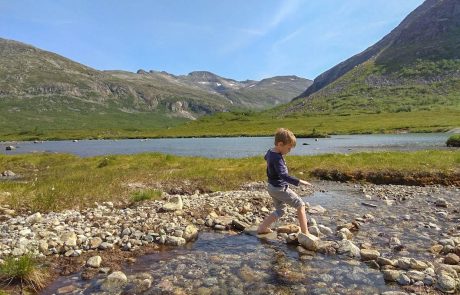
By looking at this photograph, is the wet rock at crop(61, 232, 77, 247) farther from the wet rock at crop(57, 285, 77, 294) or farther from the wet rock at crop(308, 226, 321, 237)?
the wet rock at crop(308, 226, 321, 237)

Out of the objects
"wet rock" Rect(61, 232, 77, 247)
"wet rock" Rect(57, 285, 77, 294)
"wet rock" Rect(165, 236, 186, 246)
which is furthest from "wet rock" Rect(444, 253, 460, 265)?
"wet rock" Rect(61, 232, 77, 247)

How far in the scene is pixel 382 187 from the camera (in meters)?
24.9

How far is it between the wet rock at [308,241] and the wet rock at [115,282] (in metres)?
5.71

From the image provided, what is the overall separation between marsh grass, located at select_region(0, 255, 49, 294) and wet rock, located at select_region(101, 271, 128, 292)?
5.22 ft

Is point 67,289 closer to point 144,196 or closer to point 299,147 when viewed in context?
point 144,196

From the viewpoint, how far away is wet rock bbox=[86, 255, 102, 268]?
11188mm

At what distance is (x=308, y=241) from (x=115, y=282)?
6057mm

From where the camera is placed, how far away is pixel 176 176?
91.6ft

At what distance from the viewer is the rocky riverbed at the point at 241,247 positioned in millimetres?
9883

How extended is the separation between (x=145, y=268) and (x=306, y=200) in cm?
1268

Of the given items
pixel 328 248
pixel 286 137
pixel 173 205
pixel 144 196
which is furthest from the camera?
pixel 144 196

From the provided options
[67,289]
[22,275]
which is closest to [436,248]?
[67,289]

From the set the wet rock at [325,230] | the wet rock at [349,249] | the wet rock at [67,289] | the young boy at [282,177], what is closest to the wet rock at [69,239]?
the wet rock at [67,289]

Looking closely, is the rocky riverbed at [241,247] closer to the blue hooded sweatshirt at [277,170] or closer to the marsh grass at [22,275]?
the marsh grass at [22,275]
